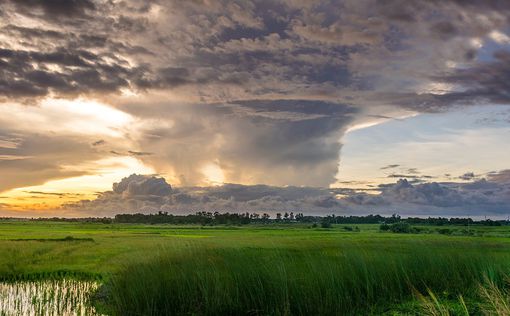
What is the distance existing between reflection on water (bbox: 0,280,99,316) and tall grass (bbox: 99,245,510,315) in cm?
197

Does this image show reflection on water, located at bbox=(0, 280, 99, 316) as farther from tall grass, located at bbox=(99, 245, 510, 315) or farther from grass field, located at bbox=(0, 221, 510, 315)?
tall grass, located at bbox=(99, 245, 510, 315)

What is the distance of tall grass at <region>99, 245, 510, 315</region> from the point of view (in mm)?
11195

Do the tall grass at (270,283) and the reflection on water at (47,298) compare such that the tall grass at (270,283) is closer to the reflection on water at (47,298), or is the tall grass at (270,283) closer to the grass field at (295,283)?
the grass field at (295,283)

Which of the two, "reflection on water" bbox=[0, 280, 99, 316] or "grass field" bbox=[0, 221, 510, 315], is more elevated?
"grass field" bbox=[0, 221, 510, 315]

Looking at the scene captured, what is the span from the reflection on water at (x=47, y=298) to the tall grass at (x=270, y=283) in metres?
1.97

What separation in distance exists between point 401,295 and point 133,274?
23.3 feet

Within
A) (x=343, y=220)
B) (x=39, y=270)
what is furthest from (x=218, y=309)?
(x=343, y=220)

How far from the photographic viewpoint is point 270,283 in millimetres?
11297

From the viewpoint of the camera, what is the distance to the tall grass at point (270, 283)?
36.7 feet

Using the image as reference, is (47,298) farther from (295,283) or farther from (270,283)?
(295,283)

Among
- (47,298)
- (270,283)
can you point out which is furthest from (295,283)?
(47,298)

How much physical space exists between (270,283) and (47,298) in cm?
889

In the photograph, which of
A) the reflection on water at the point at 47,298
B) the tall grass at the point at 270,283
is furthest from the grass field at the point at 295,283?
the reflection on water at the point at 47,298

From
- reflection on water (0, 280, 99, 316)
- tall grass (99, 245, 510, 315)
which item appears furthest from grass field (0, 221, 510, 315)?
reflection on water (0, 280, 99, 316)
